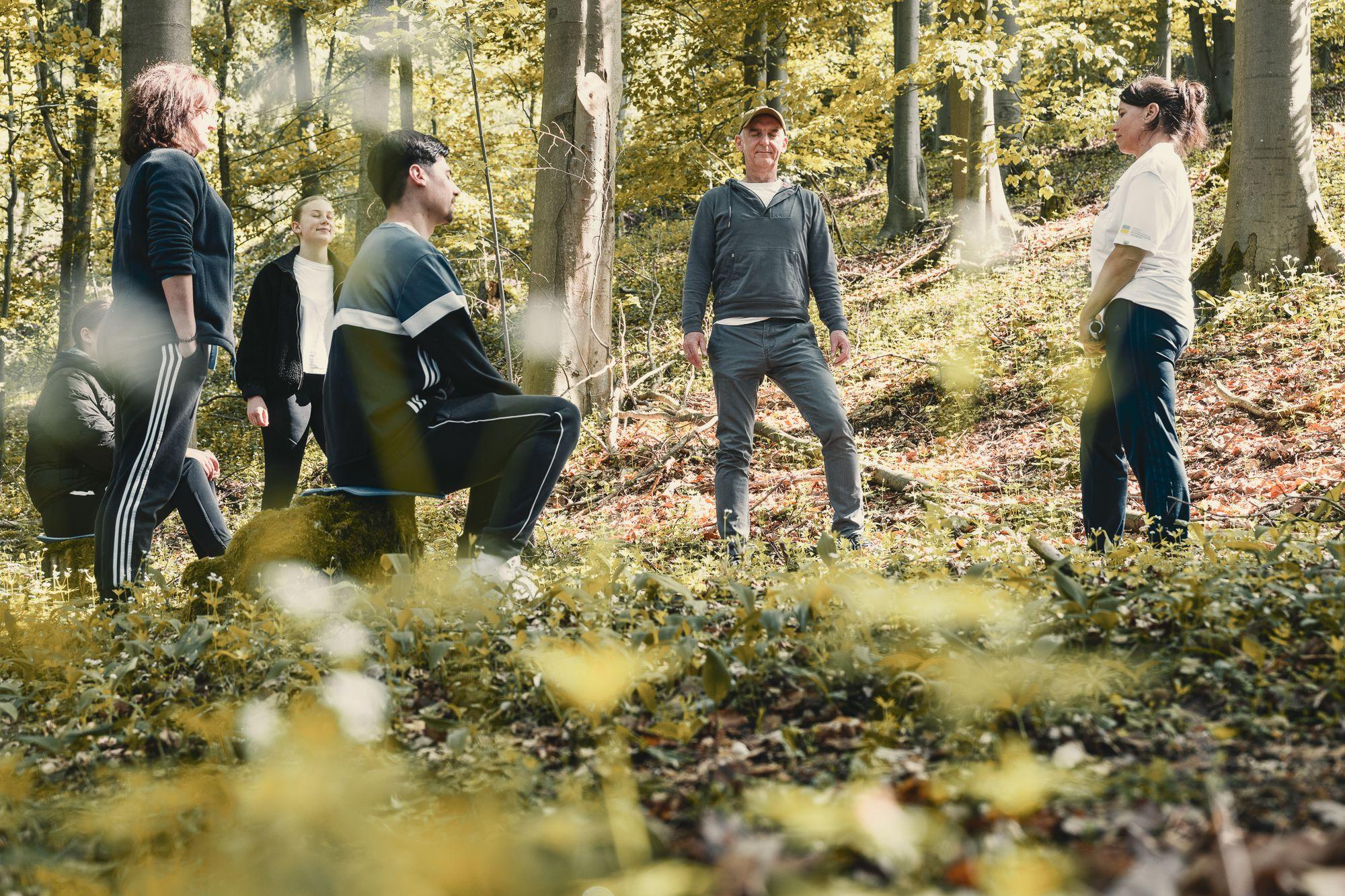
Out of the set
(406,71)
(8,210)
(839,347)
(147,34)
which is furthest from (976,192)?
(8,210)

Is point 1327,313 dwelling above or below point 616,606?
above

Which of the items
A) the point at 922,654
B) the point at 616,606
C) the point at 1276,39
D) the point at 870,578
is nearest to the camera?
the point at 922,654

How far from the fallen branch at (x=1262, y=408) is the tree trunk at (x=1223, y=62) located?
15442 millimetres

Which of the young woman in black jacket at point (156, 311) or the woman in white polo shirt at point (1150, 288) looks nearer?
the young woman in black jacket at point (156, 311)

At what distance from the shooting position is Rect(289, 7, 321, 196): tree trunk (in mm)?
14844

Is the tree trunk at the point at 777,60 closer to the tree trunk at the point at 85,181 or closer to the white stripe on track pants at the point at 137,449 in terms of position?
the tree trunk at the point at 85,181

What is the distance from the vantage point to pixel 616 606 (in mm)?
3135

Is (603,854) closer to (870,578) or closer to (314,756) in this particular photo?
(314,756)

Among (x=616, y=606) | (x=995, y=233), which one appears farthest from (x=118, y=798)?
(x=995, y=233)

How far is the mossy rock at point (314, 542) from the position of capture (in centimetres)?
375

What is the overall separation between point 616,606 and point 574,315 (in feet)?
17.4

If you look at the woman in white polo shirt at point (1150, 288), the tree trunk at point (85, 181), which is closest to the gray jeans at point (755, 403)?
the woman in white polo shirt at point (1150, 288)

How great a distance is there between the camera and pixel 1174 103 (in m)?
4.45

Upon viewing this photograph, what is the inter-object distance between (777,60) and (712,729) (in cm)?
1363
